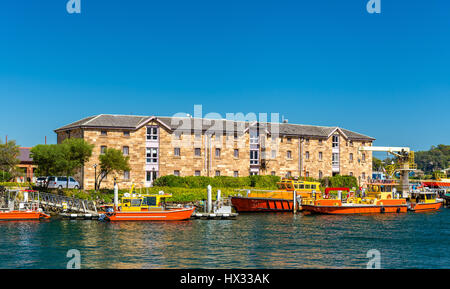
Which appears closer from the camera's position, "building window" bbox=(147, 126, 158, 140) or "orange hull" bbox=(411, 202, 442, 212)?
"orange hull" bbox=(411, 202, 442, 212)

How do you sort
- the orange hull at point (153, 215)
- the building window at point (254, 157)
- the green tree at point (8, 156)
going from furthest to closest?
1. the building window at point (254, 157)
2. the green tree at point (8, 156)
3. the orange hull at point (153, 215)

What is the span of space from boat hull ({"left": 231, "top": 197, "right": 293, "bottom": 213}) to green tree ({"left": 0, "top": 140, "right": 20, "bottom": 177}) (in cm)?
2547

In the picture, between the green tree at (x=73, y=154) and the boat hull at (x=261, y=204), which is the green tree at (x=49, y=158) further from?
the boat hull at (x=261, y=204)

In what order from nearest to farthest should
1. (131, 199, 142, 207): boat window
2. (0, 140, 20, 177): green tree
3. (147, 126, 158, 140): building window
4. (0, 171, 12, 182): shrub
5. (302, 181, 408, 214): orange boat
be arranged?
(131, 199, 142, 207): boat window, (302, 181, 408, 214): orange boat, (0, 140, 20, 177): green tree, (0, 171, 12, 182): shrub, (147, 126, 158, 140): building window

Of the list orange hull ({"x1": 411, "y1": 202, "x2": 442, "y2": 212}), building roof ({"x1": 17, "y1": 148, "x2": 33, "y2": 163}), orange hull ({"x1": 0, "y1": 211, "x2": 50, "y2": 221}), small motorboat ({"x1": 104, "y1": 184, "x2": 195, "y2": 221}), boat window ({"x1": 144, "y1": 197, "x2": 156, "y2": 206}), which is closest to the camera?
small motorboat ({"x1": 104, "y1": 184, "x2": 195, "y2": 221})

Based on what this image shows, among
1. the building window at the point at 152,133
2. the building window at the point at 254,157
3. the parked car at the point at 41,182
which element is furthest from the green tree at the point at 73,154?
the building window at the point at 254,157

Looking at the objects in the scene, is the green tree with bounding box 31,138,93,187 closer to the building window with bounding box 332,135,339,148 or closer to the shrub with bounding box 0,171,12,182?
the shrub with bounding box 0,171,12,182

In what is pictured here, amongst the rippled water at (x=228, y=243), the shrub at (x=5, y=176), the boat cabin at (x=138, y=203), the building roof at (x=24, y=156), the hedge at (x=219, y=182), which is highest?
the building roof at (x=24, y=156)

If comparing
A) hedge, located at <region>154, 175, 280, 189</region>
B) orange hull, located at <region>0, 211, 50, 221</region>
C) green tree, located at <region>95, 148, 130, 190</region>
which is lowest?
orange hull, located at <region>0, 211, 50, 221</region>

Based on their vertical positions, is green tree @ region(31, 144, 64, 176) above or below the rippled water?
above

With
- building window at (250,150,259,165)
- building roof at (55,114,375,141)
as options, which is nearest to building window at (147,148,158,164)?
building roof at (55,114,375,141)

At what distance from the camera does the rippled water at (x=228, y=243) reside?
25.4 meters

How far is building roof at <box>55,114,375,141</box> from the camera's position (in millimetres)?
59625

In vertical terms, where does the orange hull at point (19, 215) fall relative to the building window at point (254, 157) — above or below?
below
